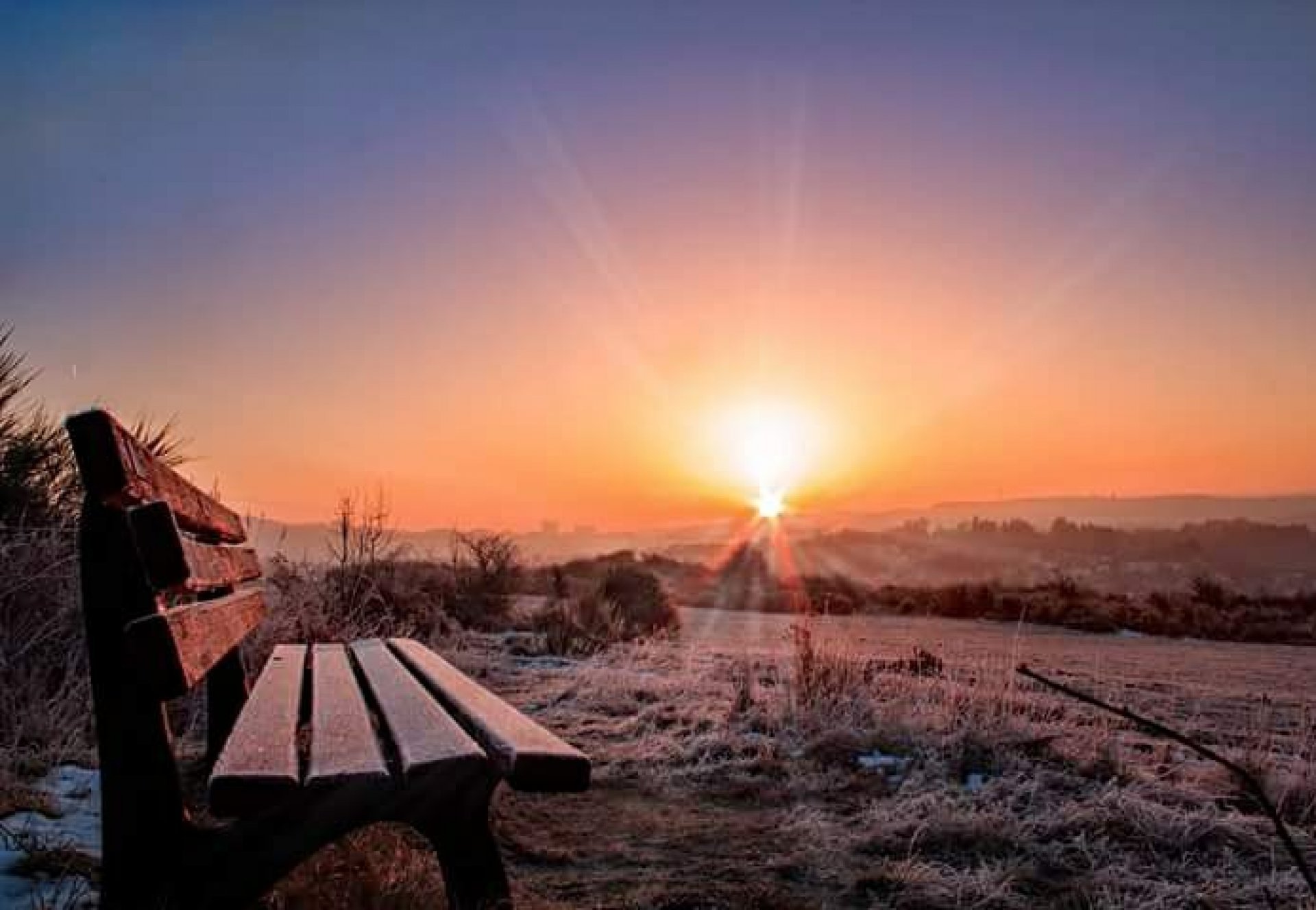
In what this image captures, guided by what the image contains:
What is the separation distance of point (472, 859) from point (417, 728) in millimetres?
334

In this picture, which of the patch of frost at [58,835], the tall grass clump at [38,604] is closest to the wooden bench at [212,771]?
the patch of frost at [58,835]

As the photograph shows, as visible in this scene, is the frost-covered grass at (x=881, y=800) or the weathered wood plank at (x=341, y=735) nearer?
the weathered wood plank at (x=341, y=735)

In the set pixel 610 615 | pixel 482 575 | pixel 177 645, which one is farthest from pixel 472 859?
pixel 482 575

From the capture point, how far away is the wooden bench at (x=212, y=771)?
2.08 meters

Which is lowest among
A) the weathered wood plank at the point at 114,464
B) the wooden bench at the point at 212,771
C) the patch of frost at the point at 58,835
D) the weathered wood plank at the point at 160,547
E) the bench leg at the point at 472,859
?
the patch of frost at the point at 58,835

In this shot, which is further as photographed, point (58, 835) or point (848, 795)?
point (848, 795)

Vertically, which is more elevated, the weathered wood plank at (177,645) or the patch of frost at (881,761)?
Answer: the weathered wood plank at (177,645)

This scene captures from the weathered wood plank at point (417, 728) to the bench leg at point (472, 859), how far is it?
17cm

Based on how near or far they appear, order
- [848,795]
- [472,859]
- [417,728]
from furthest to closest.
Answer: [848,795] < [417,728] < [472,859]

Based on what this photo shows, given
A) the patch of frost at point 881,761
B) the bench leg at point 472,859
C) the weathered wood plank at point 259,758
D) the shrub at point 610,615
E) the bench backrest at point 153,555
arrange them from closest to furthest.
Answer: the weathered wood plank at point 259,758
the bench backrest at point 153,555
the bench leg at point 472,859
the patch of frost at point 881,761
the shrub at point 610,615

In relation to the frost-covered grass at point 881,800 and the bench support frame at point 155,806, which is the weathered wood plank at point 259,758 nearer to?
the bench support frame at point 155,806

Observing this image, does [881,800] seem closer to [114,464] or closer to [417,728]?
[417,728]

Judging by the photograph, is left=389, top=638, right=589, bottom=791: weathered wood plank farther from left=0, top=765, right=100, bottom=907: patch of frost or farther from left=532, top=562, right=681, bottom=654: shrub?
left=532, top=562, right=681, bottom=654: shrub

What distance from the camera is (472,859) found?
2375 mm
